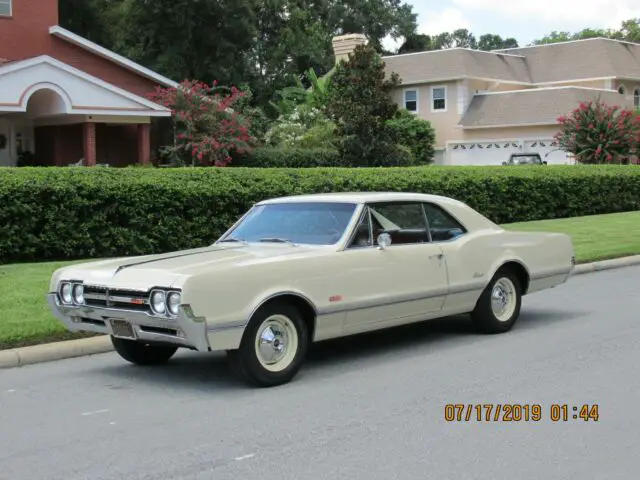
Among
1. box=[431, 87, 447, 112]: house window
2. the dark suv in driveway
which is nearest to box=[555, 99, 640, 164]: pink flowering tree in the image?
the dark suv in driveway

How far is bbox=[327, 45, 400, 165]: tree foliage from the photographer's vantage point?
1100 inches

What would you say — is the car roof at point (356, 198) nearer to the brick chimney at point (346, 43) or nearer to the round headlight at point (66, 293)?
the round headlight at point (66, 293)

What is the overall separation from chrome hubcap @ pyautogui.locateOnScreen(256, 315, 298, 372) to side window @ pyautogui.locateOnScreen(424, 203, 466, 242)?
7.09 ft

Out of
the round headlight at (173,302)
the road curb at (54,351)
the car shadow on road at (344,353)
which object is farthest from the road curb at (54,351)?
the round headlight at (173,302)

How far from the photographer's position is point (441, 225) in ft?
28.9

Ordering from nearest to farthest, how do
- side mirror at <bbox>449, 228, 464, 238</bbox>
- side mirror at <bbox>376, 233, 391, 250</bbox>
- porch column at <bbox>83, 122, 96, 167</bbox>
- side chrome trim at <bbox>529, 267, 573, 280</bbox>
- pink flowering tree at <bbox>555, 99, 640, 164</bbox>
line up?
1. side mirror at <bbox>376, 233, 391, 250</bbox>
2. side mirror at <bbox>449, 228, 464, 238</bbox>
3. side chrome trim at <bbox>529, 267, 573, 280</bbox>
4. porch column at <bbox>83, 122, 96, 167</bbox>
5. pink flowering tree at <bbox>555, 99, 640, 164</bbox>

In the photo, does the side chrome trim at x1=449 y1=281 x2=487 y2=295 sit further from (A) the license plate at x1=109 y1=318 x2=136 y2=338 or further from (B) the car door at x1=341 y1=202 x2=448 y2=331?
(A) the license plate at x1=109 y1=318 x2=136 y2=338


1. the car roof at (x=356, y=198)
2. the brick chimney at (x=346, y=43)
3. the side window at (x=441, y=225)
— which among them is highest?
the brick chimney at (x=346, y=43)

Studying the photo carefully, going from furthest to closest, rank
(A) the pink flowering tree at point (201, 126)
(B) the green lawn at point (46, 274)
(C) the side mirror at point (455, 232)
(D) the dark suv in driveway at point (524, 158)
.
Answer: (D) the dark suv in driveway at point (524, 158), (A) the pink flowering tree at point (201, 126), (C) the side mirror at point (455, 232), (B) the green lawn at point (46, 274)

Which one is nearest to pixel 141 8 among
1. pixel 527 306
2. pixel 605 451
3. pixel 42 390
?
→ pixel 527 306

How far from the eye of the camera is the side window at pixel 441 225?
28.5 feet

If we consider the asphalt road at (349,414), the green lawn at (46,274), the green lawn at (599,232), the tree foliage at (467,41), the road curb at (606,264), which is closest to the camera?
the asphalt road at (349,414)

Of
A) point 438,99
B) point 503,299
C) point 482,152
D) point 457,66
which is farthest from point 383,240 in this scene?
point 438,99

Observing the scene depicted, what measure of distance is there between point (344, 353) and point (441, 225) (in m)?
1.64
